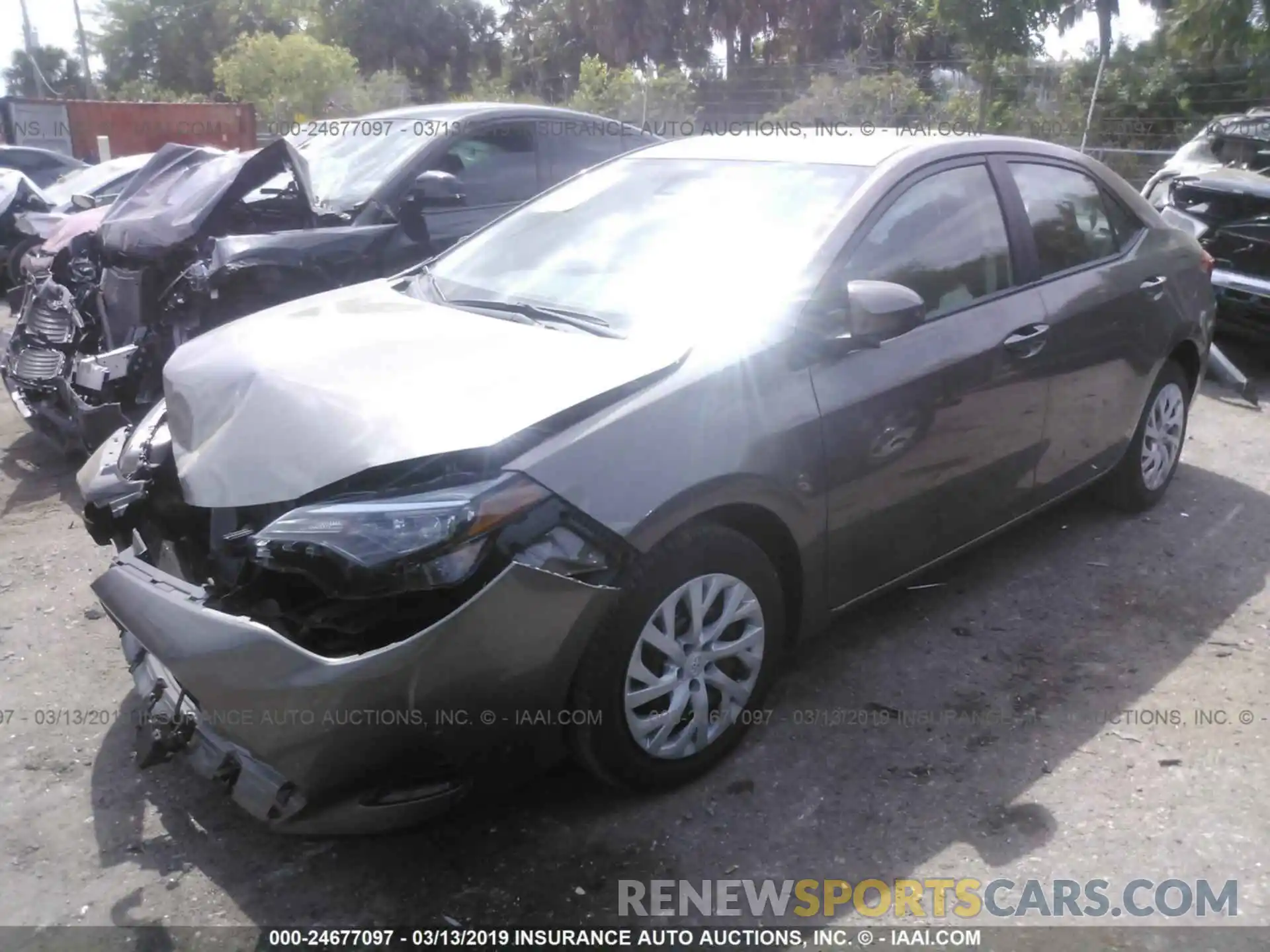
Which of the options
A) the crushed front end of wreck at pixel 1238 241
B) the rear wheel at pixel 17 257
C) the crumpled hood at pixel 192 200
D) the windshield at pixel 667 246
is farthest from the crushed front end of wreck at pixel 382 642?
the rear wheel at pixel 17 257

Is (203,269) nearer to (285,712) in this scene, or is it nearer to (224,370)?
(224,370)

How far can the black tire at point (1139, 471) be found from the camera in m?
4.73

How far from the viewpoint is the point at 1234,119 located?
880 centimetres

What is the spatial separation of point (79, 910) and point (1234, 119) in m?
9.52

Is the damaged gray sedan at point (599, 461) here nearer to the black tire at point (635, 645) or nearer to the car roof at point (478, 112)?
the black tire at point (635, 645)

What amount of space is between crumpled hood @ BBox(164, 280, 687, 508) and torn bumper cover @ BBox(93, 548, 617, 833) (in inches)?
13.6

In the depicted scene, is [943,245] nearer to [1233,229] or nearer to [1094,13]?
[1233,229]

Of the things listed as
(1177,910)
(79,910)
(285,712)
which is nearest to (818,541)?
(1177,910)

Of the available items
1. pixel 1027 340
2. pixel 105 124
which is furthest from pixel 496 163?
pixel 105 124

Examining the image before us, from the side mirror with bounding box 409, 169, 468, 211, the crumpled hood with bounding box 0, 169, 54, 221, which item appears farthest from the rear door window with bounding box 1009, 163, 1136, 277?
the crumpled hood with bounding box 0, 169, 54, 221

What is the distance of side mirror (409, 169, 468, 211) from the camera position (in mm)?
5613
